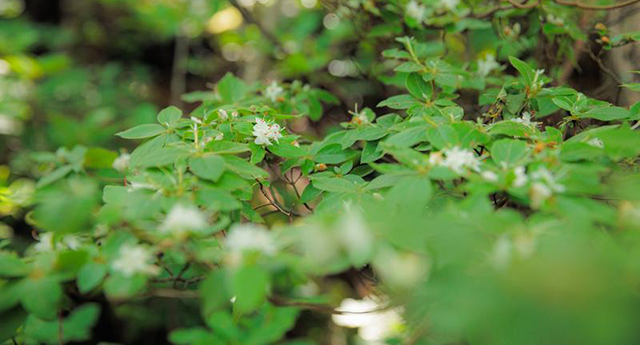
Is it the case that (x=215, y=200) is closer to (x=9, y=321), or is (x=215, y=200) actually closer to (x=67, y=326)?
(x=9, y=321)

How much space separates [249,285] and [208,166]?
279 mm

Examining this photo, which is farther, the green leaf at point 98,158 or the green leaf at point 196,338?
the green leaf at point 98,158

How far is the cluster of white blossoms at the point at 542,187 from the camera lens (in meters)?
0.69

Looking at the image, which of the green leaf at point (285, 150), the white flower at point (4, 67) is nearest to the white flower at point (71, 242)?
the green leaf at point (285, 150)

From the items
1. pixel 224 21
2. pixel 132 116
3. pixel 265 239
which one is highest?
pixel 265 239

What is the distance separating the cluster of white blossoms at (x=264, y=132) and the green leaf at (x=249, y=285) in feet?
1.37

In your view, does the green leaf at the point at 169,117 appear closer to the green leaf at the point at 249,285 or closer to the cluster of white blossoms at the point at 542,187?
the green leaf at the point at 249,285

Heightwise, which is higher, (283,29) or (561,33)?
(561,33)

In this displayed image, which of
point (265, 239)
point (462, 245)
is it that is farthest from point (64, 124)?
point (462, 245)

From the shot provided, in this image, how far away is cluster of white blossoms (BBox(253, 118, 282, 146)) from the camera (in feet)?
3.30

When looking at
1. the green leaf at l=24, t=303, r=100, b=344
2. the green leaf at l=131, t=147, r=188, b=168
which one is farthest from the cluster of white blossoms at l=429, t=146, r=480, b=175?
the green leaf at l=24, t=303, r=100, b=344

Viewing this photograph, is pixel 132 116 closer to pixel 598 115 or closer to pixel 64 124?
pixel 64 124

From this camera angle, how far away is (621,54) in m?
1.73

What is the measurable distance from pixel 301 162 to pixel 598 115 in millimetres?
649
